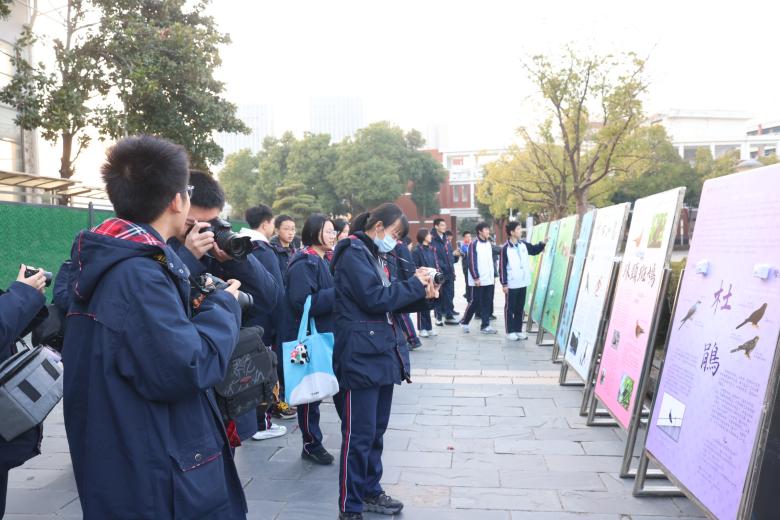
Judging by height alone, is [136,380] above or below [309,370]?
above

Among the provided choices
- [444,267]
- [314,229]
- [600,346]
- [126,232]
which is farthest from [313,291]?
[444,267]

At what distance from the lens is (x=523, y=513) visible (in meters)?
3.69

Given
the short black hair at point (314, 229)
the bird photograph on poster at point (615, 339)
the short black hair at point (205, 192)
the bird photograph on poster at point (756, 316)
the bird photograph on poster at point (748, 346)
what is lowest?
the bird photograph on poster at point (615, 339)

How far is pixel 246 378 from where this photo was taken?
2172mm

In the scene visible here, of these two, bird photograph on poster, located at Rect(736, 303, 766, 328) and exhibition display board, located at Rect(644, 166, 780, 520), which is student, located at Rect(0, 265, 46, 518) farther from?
bird photograph on poster, located at Rect(736, 303, 766, 328)

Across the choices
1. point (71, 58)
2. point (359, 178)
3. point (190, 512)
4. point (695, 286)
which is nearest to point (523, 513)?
point (695, 286)

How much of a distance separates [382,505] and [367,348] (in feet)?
3.09

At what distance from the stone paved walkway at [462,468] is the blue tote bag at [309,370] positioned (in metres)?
0.59

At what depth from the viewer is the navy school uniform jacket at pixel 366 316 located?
3482 mm

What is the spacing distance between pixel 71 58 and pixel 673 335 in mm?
12201

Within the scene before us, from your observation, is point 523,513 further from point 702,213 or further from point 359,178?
point 359,178

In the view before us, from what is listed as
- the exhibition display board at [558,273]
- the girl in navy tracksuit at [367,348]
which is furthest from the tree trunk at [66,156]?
the girl in navy tracksuit at [367,348]

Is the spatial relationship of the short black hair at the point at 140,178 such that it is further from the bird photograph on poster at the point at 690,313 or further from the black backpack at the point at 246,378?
the bird photograph on poster at the point at 690,313

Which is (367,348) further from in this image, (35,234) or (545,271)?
(35,234)
